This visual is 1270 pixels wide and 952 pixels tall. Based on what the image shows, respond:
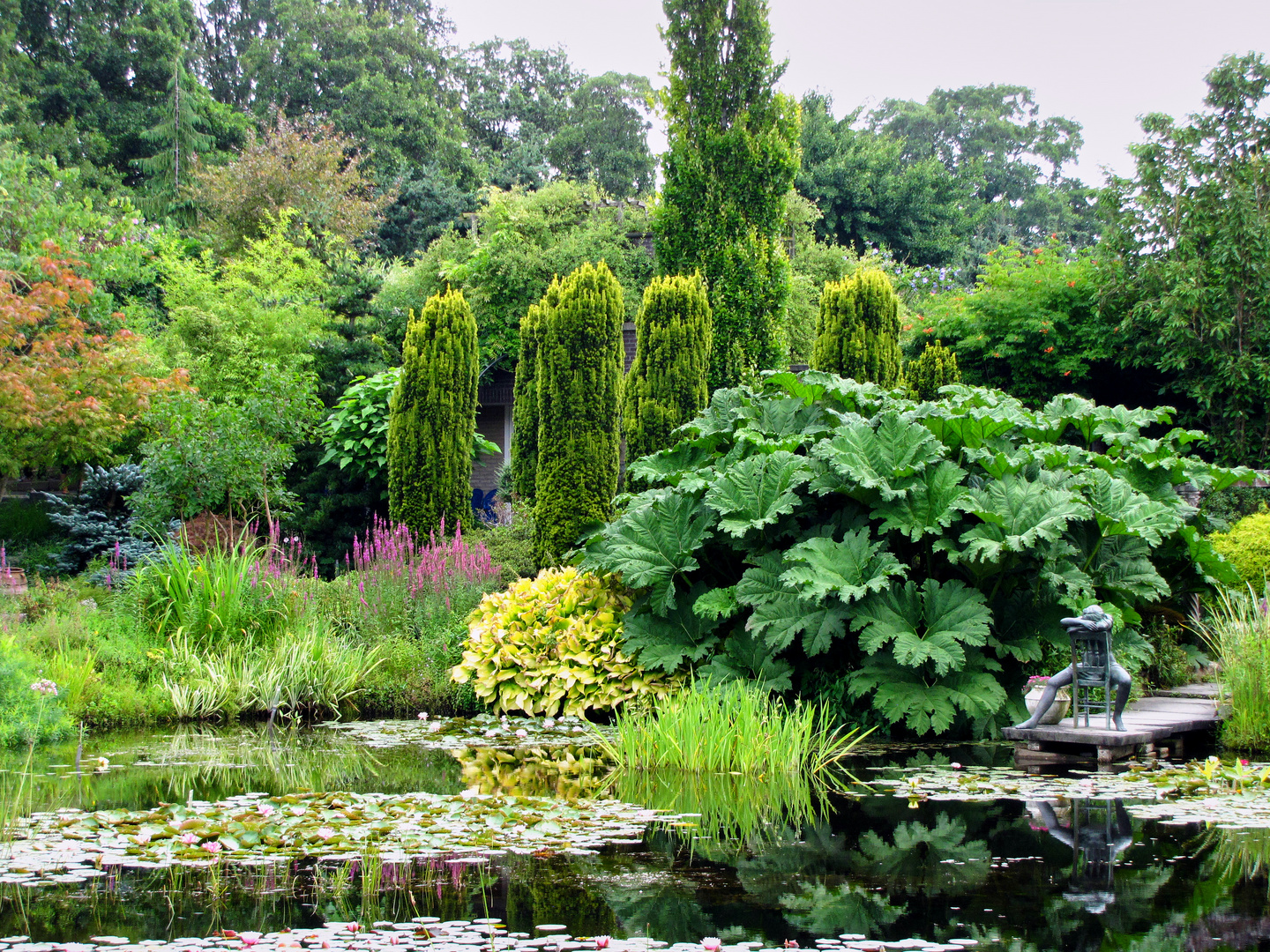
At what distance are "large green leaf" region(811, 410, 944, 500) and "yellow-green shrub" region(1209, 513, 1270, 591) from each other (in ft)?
14.0

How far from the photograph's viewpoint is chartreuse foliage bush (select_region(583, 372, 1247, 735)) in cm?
687

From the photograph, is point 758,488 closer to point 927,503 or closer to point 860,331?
point 927,503

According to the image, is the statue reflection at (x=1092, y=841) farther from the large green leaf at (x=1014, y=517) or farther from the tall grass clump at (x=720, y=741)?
the large green leaf at (x=1014, y=517)

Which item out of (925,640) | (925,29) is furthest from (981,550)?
(925,29)

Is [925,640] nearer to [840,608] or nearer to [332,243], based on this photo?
[840,608]

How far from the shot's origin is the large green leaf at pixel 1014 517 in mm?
6672

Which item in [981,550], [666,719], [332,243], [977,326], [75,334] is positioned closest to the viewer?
[666,719]

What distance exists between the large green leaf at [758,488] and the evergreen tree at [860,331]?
5.83 meters

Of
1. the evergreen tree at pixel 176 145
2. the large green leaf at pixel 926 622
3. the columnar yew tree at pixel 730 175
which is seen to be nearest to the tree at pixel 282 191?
the evergreen tree at pixel 176 145

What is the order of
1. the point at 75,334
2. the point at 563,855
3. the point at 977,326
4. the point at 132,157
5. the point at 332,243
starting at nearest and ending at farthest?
the point at 563,855, the point at 75,334, the point at 977,326, the point at 332,243, the point at 132,157

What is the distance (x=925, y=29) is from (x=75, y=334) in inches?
1090

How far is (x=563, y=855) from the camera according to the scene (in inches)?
169

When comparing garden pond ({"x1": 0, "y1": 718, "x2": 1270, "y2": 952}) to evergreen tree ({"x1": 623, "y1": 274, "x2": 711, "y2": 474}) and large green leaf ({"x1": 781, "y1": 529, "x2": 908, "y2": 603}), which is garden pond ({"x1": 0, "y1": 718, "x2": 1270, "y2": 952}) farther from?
evergreen tree ({"x1": 623, "y1": 274, "x2": 711, "y2": 474})

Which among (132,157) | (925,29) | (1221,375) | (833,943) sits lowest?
(833,943)
